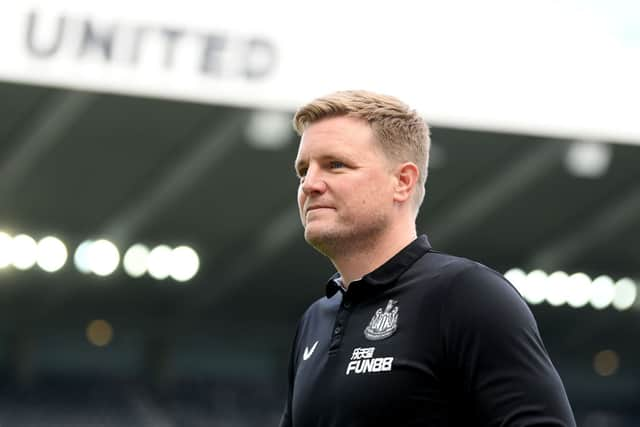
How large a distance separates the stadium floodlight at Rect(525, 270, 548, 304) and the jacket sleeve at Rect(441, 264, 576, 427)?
21966 mm

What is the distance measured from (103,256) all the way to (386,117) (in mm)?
20472

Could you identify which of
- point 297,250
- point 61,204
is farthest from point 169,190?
point 297,250

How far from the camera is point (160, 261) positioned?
2333 cm

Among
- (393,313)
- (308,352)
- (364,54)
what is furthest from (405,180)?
(364,54)

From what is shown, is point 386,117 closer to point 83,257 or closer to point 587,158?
point 587,158

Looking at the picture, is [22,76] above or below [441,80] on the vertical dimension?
above

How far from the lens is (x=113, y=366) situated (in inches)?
1005

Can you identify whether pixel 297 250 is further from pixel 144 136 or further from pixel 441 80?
pixel 441 80

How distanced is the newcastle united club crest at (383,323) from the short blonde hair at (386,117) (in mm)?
289

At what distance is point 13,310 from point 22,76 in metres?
10.7

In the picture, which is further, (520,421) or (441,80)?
(441,80)

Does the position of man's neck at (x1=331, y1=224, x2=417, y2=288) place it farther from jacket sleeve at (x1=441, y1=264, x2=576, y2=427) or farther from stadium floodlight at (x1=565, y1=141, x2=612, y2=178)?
stadium floodlight at (x1=565, y1=141, x2=612, y2=178)

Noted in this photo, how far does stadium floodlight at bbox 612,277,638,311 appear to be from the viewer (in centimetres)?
2516

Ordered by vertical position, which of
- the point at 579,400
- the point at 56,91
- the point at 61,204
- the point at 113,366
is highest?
the point at 56,91
